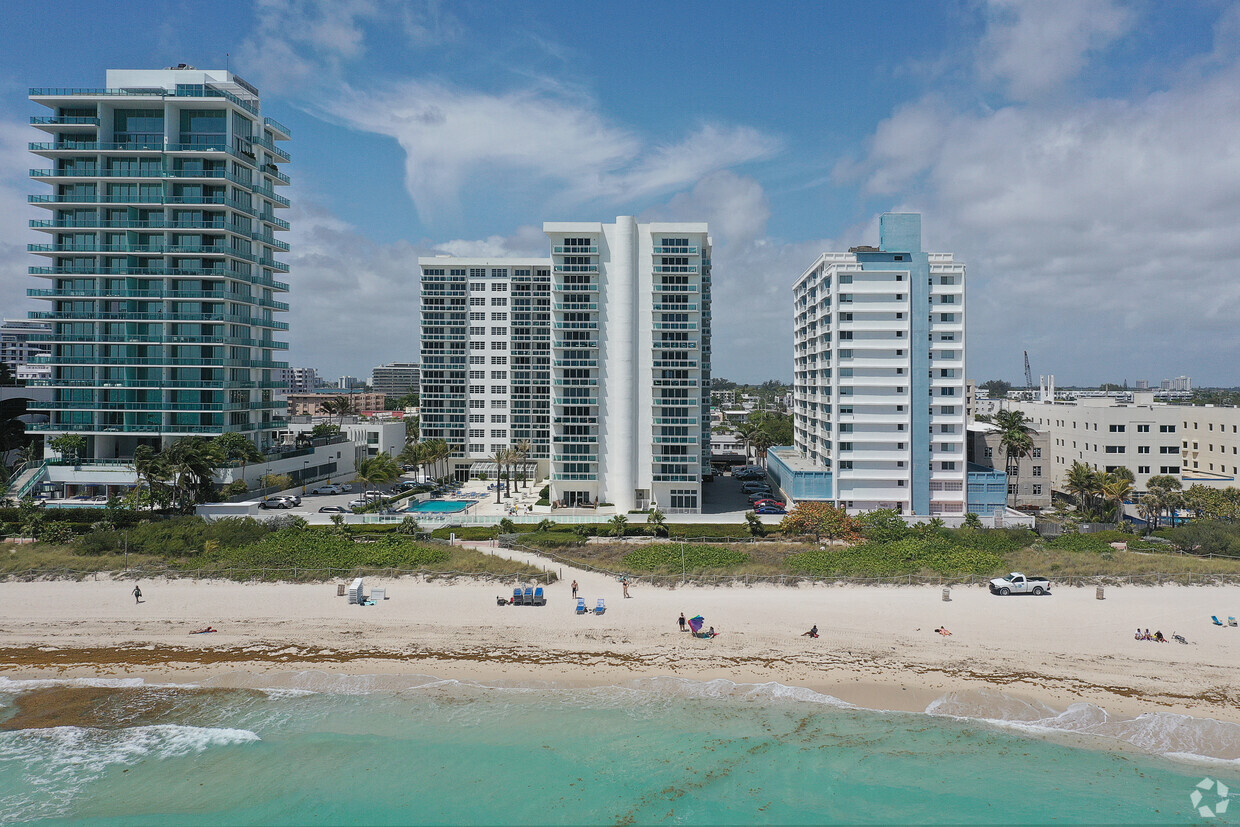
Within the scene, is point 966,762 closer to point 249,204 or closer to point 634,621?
point 634,621

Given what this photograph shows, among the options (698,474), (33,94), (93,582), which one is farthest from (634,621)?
(33,94)

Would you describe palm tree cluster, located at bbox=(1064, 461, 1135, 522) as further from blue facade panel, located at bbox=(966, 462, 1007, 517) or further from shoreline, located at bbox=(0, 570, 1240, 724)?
shoreline, located at bbox=(0, 570, 1240, 724)

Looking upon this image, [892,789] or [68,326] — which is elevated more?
[68,326]

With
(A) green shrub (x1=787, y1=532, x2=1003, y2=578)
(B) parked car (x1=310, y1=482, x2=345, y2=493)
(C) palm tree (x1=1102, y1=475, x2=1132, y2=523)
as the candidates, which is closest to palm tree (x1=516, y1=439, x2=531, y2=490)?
(B) parked car (x1=310, y1=482, x2=345, y2=493)

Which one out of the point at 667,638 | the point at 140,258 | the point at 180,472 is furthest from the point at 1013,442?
the point at 140,258

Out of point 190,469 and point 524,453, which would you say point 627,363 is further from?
point 190,469

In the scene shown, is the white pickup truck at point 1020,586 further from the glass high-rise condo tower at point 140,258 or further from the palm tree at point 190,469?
the glass high-rise condo tower at point 140,258
